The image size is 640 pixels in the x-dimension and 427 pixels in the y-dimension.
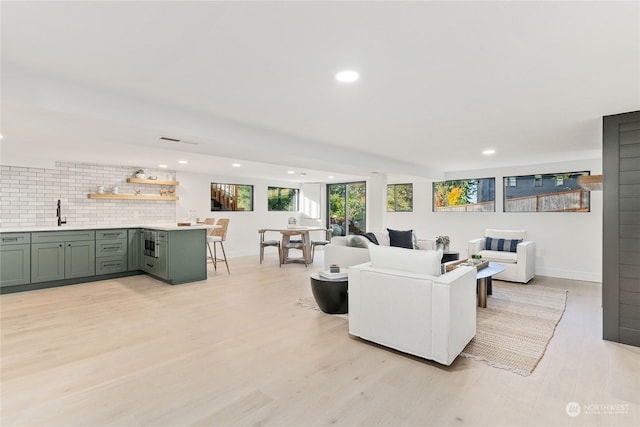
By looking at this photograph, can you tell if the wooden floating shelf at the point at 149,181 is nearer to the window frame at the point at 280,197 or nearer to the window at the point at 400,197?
the window frame at the point at 280,197

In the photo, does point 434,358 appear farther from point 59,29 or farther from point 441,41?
point 59,29

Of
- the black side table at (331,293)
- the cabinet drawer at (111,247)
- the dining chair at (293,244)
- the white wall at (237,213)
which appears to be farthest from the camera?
the white wall at (237,213)

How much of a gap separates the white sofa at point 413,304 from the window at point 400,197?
17.9 ft

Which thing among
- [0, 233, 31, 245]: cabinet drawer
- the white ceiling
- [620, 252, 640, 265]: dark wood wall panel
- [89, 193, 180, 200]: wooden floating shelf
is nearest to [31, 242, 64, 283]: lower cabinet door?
[0, 233, 31, 245]: cabinet drawer

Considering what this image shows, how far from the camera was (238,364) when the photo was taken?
2.55m

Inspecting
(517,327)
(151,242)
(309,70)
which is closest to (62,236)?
(151,242)

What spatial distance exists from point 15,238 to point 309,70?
204 inches

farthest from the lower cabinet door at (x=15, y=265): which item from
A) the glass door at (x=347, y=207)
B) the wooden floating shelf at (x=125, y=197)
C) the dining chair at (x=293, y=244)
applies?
the glass door at (x=347, y=207)

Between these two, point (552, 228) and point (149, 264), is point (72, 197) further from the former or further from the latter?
point (552, 228)

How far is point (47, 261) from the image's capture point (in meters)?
4.95

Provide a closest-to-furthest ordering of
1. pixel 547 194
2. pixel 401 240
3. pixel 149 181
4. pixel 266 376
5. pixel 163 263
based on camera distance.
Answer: pixel 266 376 → pixel 163 263 → pixel 401 240 → pixel 547 194 → pixel 149 181

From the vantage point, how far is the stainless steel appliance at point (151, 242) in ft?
18.0

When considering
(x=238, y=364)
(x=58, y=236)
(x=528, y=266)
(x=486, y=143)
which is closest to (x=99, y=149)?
(x=58, y=236)

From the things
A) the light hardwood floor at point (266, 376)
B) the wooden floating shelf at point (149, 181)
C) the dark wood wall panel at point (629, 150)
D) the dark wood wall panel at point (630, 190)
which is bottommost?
the light hardwood floor at point (266, 376)
